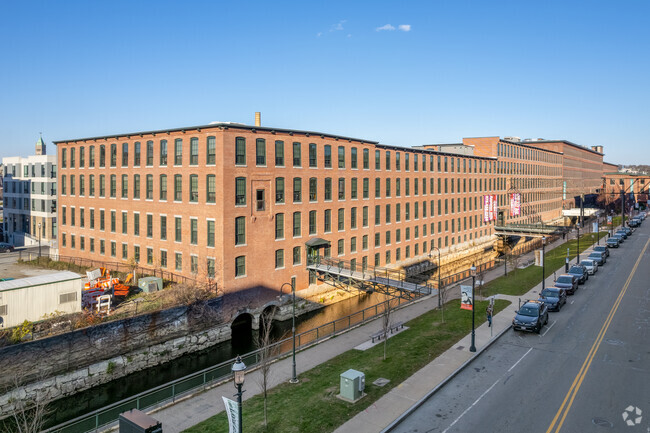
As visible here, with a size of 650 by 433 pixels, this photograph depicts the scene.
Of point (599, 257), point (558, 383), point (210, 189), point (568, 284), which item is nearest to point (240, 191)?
point (210, 189)

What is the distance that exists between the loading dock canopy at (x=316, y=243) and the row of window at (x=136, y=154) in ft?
41.5

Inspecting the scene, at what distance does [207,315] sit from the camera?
3541 centimetres

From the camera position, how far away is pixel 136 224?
4606cm

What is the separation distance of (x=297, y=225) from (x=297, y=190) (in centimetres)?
353

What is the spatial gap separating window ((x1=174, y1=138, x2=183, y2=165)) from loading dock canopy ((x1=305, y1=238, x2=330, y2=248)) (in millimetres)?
14624

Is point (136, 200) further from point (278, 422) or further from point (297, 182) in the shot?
A: point (278, 422)

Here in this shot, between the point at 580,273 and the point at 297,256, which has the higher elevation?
the point at 297,256

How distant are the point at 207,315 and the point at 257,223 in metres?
9.29

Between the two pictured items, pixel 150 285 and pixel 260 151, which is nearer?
pixel 150 285

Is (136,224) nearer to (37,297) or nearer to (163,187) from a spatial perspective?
(163,187)

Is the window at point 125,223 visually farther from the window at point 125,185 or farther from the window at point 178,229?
the window at point 178,229

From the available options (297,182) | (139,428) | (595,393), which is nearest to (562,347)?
(595,393)

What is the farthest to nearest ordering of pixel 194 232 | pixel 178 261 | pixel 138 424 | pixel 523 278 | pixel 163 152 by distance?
pixel 523 278 → pixel 163 152 → pixel 178 261 → pixel 194 232 → pixel 138 424

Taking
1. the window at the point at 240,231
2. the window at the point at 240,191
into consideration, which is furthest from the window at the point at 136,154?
the window at the point at 240,231
